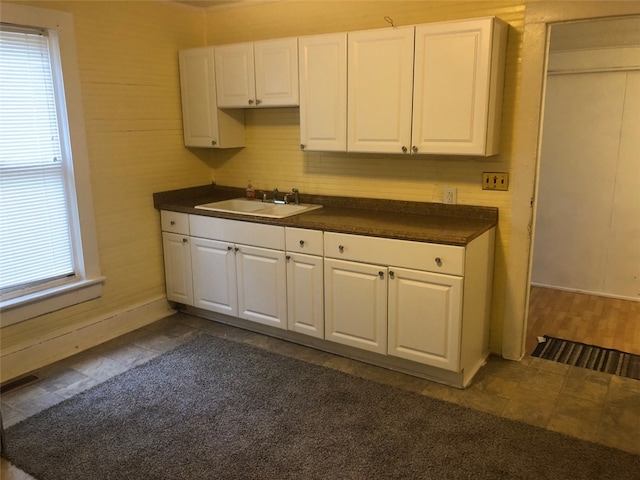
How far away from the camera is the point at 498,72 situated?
9.29 feet

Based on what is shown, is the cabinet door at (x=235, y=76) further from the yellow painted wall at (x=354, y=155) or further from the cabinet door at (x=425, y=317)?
the cabinet door at (x=425, y=317)

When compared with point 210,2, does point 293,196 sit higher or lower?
lower

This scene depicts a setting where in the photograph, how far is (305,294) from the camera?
3.29 meters

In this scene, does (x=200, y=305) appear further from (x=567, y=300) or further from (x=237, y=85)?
(x=567, y=300)

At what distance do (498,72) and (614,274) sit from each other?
2.55 metres

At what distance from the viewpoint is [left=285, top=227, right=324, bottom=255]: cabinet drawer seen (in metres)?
3.16

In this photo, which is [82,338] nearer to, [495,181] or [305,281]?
[305,281]

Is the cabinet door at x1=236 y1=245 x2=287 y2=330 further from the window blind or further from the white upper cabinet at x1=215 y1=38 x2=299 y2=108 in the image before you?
the window blind

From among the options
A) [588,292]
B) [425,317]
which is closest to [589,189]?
[588,292]

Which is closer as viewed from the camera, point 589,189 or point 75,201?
point 75,201

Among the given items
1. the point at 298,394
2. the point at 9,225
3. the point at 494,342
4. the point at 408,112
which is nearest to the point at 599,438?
the point at 494,342

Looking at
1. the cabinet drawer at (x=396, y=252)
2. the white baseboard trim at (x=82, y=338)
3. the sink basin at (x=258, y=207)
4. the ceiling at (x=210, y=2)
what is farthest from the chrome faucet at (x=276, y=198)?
the ceiling at (x=210, y=2)

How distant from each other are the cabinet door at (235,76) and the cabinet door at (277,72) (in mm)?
62

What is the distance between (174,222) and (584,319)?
323 cm
